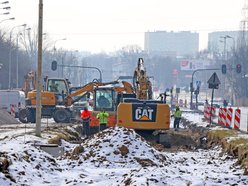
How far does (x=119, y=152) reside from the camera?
21109mm

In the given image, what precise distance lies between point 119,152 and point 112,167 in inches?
61.6

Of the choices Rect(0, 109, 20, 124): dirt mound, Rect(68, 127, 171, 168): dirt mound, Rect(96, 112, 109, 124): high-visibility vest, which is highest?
Rect(68, 127, 171, 168): dirt mound

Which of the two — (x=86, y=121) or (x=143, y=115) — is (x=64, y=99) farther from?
(x=143, y=115)

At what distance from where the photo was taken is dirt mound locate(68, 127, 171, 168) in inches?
797

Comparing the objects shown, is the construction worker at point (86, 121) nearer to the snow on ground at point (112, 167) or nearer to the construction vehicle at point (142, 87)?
the construction vehicle at point (142, 87)

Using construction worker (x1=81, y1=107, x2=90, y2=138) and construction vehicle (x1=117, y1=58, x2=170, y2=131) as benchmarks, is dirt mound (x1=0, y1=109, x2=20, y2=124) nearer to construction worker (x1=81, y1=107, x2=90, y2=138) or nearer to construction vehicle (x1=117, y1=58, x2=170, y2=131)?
construction worker (x1=81, y1=107, x2=90, y2=138)

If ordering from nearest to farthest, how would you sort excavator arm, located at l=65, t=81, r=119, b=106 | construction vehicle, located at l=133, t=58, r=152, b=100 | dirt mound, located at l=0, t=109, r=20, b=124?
construction vehicle, located at l=133, t=58, r=152, b=100 < excavator arm, located at l=65, t=81, r=119, b=106 < dirt mound, located at l=0, t=109, r=20, b=124

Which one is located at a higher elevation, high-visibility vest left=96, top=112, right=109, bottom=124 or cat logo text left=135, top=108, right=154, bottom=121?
cat logo text left=135, top=108, right=154, bottom=121

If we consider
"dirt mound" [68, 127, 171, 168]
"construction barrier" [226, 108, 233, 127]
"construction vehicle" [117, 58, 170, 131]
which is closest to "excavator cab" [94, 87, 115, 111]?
"construction barrier" [226, 108, 233, 127]

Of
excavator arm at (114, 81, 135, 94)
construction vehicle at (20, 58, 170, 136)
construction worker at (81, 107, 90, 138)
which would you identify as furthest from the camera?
excavator arm at (114, 81, 135, 94)

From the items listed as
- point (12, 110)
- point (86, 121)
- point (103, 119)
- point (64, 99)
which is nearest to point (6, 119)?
point (64, 99)

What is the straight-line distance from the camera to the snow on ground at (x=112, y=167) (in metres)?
15.6

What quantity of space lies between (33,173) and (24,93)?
4367 cm

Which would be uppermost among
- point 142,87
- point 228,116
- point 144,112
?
point 142,87
